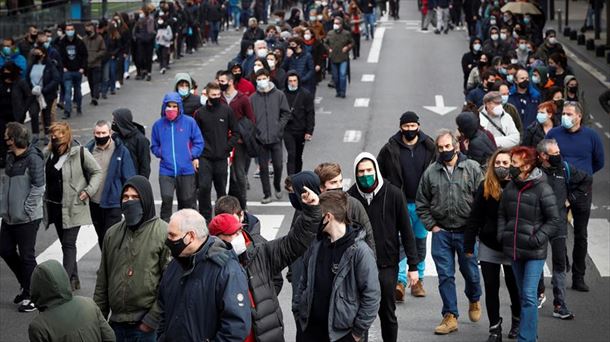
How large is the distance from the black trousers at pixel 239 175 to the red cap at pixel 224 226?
8.94 metres

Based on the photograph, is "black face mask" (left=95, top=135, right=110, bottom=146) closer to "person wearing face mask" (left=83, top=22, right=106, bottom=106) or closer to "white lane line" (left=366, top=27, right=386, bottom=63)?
"person wearing face mask" (left=83, top=22, right=106, bottom=106)

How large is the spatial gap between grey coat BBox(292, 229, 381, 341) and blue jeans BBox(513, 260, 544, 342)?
2.60 metres

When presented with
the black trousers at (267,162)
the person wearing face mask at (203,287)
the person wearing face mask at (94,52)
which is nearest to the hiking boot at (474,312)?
the person wearing face mask at (203,287)

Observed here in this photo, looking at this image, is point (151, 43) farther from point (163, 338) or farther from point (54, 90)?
point (163, 338)

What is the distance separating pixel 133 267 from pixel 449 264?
3.82 m

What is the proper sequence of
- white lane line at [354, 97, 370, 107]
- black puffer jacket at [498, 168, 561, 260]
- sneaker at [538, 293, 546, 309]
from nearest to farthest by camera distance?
black puffer jacket at [498, 168, 561, 260] → sneaker at [538, 293, 546, 309] → white lane line at [354, 97, 370, 107]

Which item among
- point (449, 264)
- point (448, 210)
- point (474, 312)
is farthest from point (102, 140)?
point (474, 312)

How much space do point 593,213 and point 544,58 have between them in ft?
26.2

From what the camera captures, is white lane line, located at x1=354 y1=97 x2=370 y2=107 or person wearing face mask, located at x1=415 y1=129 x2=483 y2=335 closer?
person wearing face mask, located at x1=415 y1=129 x2=483 y2=335

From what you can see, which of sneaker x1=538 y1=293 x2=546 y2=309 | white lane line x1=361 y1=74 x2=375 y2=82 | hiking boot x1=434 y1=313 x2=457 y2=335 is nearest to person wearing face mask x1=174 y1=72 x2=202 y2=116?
sneaker x1=538 y1=293 x2=546 y2=309

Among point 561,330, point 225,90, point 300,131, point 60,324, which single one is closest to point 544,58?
point 300,131

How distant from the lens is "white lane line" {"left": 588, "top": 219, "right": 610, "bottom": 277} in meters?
15.9

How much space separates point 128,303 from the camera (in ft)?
33.4

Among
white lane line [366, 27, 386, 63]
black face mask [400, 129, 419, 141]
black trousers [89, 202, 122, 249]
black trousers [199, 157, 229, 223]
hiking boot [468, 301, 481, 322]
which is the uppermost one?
black face mask [400, 129, 419, 141]
